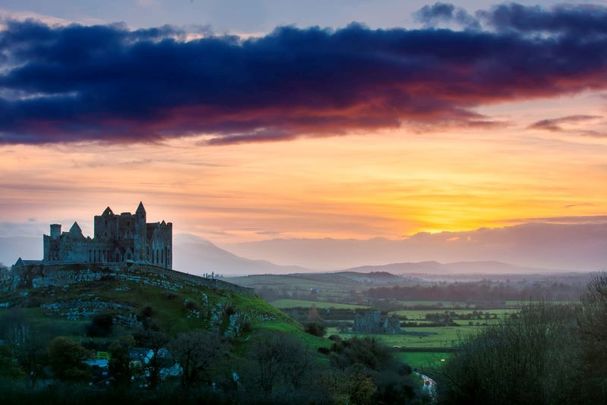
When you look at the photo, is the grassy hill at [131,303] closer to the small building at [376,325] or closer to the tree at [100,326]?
the tree at [100,326]

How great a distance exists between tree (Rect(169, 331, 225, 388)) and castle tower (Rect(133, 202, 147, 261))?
48.1m

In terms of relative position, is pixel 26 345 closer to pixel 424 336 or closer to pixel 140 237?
pixel 140 237

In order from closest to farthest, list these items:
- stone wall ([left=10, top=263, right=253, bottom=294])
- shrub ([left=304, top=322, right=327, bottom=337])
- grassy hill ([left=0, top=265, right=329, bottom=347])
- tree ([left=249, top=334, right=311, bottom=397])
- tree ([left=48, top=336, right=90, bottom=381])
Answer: tree ([left=48, top=336, right=90, bottom=381]) → tree ([left=249, top=334, right=311, bottom=397]) → grassy hill ([left=0, top=265, right=329, bottom=347]) → stone wall ([left=10, top=263, right=253, bottom=294]) → shrub ([left=304, top=322, right=327, bottom=337])

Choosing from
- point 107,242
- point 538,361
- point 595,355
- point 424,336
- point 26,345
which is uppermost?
point 107,242

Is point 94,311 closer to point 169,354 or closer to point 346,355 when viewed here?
point 169,354

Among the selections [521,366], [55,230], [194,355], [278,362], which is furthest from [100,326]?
[521,366]

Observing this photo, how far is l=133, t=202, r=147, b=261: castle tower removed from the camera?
12912cm

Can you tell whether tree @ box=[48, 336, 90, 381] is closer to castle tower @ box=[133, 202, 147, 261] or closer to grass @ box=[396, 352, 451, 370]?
grass @ box=[396, 352, 451, 370]

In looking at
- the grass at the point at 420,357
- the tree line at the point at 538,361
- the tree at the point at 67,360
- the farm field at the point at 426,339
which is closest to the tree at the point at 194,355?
the tree at the point at 67,360

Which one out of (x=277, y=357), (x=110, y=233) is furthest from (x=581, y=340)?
(x=110, y=233)

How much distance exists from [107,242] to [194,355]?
53860 mm

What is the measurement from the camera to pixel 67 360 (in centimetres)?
8088

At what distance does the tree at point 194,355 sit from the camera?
80.7 meters

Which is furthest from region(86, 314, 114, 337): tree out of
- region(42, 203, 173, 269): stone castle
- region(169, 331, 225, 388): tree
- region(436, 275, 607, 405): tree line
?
region(436, 275, 607, 405): tree line
